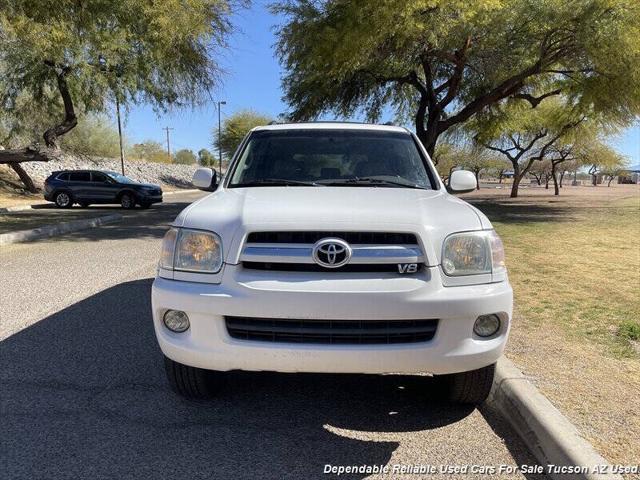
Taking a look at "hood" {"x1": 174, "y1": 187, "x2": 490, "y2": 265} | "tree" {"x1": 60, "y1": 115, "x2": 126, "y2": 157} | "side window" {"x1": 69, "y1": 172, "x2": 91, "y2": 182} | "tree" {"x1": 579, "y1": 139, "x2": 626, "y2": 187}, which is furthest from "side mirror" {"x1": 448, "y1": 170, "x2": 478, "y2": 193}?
"tree" {"x1": 579, "y1": 139, "x2": 626, "y2": 187}

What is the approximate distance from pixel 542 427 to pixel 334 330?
1.31 m

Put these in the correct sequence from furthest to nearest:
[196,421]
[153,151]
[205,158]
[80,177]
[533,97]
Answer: [205,158] → [153,151] → [80,177] → [533,97] → [196,421]

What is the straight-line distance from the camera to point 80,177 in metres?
24.2

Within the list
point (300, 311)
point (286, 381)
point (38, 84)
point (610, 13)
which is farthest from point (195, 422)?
point (38, 84)

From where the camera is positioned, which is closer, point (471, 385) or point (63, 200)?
point (471, 385)

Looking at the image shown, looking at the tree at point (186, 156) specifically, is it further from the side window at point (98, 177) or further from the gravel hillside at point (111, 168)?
the side window at point (98, 177)

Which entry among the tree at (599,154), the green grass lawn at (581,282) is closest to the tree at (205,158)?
the tree at (599,154)

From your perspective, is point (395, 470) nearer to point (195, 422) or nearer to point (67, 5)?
point (195, 422)

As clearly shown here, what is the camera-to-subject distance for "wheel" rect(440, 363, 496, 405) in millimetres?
3334

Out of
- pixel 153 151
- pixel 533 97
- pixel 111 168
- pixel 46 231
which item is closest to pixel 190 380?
pixel 46 231

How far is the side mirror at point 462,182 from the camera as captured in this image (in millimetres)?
4645

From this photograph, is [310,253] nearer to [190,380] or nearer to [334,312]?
[334,312]

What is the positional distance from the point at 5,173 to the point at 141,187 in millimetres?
12632

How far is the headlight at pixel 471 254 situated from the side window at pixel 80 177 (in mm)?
24113
